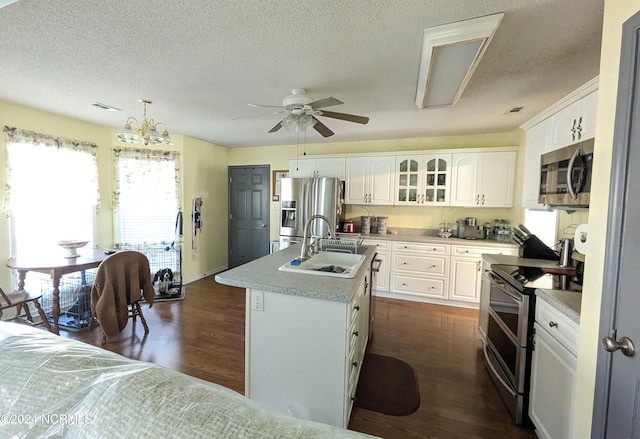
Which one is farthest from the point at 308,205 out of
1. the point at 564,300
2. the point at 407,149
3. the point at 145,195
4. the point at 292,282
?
the point at 564,300

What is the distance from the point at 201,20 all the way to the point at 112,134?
3.32 m

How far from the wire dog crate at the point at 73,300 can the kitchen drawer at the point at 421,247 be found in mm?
3820

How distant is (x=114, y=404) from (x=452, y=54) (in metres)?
2.27

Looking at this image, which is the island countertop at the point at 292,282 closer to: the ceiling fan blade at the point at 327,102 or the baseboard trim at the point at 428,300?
the ceiling fan blade at the point at 327,102

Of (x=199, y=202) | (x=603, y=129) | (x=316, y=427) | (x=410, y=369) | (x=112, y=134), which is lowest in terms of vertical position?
(x=410, y=369)

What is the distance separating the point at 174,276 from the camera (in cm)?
407

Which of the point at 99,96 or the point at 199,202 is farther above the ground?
the point at 99,96

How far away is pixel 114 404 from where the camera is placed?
2.29ft

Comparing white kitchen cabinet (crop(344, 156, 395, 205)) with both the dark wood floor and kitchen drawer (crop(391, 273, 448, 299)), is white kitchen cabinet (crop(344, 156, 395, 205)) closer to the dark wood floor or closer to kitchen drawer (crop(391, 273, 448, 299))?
kitchen drawer (crop(391, 273, 448, 299))

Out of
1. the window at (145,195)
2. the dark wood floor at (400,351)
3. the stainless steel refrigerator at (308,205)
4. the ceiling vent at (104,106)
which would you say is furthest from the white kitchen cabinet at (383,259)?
the ceiling vent at (104,106)

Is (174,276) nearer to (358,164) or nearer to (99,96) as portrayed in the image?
(99,96)

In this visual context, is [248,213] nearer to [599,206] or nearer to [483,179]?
[483,179]

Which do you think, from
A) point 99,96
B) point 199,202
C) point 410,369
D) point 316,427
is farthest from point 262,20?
point 199,202

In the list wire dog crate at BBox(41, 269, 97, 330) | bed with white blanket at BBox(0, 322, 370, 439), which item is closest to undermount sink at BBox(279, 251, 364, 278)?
bed with white blanket at BBox(0, 322, 370, 439)
